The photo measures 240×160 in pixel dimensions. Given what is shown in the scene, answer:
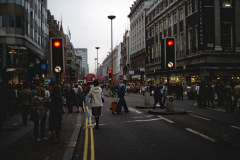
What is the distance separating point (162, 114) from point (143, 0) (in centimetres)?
5701

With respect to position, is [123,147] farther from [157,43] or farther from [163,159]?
[157,43]

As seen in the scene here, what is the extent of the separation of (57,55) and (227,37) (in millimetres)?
28567

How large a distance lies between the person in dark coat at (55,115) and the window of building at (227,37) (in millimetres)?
30093

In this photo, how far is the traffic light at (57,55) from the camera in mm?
10507

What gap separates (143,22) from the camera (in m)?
65.6

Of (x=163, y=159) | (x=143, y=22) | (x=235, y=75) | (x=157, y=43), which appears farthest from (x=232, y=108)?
(x=143, y=22)

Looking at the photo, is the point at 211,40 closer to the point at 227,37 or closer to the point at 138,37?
the point at 227,37

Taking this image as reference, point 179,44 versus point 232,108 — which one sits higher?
point 179,44

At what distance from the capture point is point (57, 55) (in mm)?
10570

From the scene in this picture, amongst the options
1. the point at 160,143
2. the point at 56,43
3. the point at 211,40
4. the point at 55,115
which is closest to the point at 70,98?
the point at 56,43

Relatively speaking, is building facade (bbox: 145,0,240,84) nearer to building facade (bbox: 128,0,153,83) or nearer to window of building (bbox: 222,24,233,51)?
window of building (bbox: 222,24,233,51)

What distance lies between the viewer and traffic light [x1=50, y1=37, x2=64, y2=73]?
34.5 feet

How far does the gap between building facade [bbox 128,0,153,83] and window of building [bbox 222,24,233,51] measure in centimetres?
3054

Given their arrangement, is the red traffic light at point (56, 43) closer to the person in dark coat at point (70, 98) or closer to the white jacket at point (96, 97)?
the white jacket at point (96, 97)
